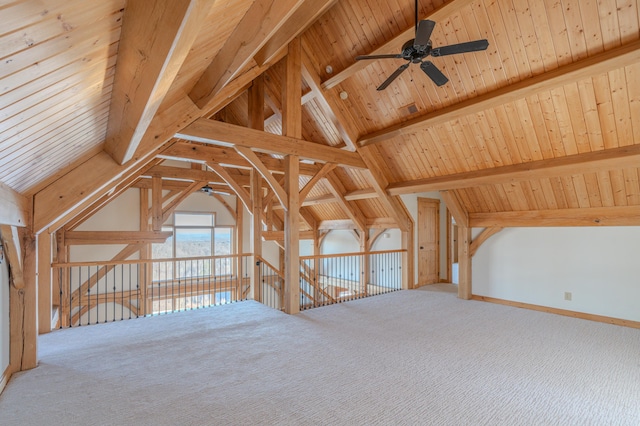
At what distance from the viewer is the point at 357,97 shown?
17.6 feet

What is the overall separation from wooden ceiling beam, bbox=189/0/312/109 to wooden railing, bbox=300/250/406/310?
501 centimetres

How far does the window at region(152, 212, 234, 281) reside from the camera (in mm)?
8656

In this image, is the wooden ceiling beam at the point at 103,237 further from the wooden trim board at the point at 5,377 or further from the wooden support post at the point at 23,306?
the wooden trim board at the point at 5,377

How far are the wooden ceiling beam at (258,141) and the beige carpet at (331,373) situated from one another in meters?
2.63

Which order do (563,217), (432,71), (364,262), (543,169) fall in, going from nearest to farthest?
(432,71), (543,169), (563,217), (364,262)

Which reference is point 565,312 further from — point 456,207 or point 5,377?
point 5,377

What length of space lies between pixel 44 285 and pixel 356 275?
273 inches

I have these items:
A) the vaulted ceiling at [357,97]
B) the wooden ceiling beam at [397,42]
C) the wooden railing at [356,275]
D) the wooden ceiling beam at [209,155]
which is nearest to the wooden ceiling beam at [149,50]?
the vaulted ceiling at [357,97]

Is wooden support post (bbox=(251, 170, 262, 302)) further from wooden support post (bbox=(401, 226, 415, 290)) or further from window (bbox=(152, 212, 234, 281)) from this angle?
wooden support post (bbox=(401, 226, 415, 290))

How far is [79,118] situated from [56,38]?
40.9 inches

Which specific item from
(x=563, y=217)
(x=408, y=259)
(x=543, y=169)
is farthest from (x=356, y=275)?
(x=543, y=169)

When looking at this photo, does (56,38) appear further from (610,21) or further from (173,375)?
(610,21)

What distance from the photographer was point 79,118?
196 cm

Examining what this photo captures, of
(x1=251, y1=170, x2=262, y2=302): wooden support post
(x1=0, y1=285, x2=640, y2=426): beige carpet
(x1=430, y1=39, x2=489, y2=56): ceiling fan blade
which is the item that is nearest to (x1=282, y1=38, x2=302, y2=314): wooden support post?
(x1=0, y1=285, x2=640, y2=426): beige carpet
